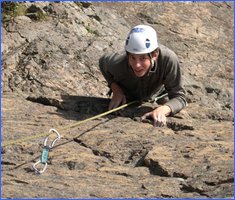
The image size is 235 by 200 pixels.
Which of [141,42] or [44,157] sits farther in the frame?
[141,42]

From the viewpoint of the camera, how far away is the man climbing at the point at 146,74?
6203 mm

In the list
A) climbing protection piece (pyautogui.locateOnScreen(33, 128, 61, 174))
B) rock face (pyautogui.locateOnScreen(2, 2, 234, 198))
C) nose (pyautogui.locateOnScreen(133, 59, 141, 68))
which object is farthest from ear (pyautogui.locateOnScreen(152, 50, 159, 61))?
climbing protection piece (pyautogui.locateOnScreen(33, 128, 61, 174))

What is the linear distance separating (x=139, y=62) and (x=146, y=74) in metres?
0.33

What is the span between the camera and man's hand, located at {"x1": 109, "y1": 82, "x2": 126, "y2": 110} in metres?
6.80

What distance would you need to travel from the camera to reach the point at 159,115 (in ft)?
21.0

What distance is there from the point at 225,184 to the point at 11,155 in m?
2.04

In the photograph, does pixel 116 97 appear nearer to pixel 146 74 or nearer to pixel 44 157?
pixel 146 74

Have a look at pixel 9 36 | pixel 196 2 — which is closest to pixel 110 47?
pixel 9 36

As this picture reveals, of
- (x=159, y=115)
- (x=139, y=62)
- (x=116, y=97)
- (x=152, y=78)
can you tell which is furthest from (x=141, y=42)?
(x=116, y=97)

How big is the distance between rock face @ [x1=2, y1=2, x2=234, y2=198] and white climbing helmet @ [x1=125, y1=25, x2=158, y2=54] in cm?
81

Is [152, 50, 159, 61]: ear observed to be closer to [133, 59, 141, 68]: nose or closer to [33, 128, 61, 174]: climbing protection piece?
[133, 59, 141, 68]: nose

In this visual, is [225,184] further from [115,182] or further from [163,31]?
[163,31]

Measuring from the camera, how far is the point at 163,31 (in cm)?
1108

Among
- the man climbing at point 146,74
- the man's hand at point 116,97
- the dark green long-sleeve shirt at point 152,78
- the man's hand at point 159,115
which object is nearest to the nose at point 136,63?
the man climbing at point 146,74
